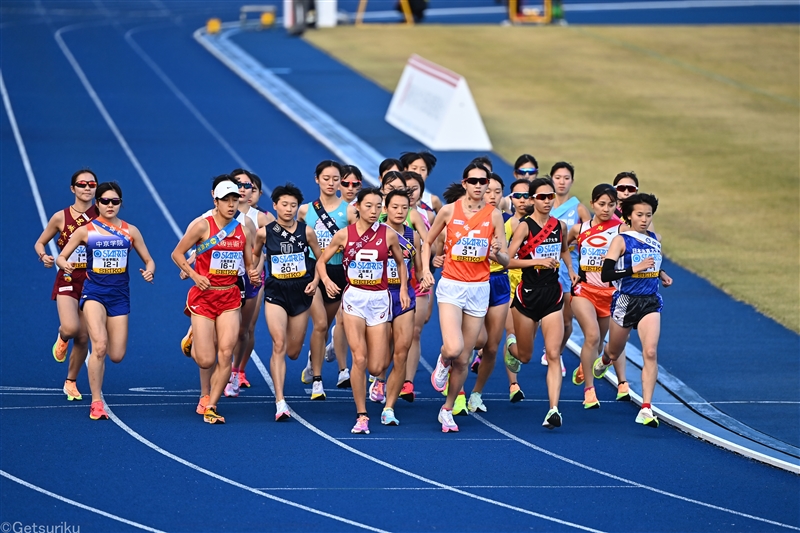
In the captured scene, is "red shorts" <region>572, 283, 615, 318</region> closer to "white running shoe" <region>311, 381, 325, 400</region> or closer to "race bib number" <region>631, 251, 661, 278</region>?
"race bib number" <region>631, 251, 661, 278</region>

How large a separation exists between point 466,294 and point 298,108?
1630 cm

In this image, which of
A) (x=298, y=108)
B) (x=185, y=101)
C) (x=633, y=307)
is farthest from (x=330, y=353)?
(x=185, y=101)

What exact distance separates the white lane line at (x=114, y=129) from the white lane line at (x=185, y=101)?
1.75 m

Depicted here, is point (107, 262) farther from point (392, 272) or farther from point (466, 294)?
point (466, 294)

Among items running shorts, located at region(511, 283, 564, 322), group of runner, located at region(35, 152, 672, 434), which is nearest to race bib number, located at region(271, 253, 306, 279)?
group of runner, located at region(35, 152, 672, 434)

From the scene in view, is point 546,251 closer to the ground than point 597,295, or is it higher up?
higher up

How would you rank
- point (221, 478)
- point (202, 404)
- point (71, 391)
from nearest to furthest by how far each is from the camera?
point (221, 478) < point (202, 404) < point (71, 391)

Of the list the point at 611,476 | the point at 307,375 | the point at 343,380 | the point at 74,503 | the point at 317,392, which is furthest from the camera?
the point at 343,380

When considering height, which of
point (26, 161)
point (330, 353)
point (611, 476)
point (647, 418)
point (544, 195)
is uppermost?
point (26, 161)

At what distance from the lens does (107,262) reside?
32.7 ft

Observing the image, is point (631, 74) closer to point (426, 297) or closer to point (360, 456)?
point (426, 297)

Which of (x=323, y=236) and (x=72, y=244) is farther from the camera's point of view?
(x=323, y=236)

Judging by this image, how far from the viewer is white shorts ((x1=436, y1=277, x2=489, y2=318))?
979 cm

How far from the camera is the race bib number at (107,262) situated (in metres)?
9.96
